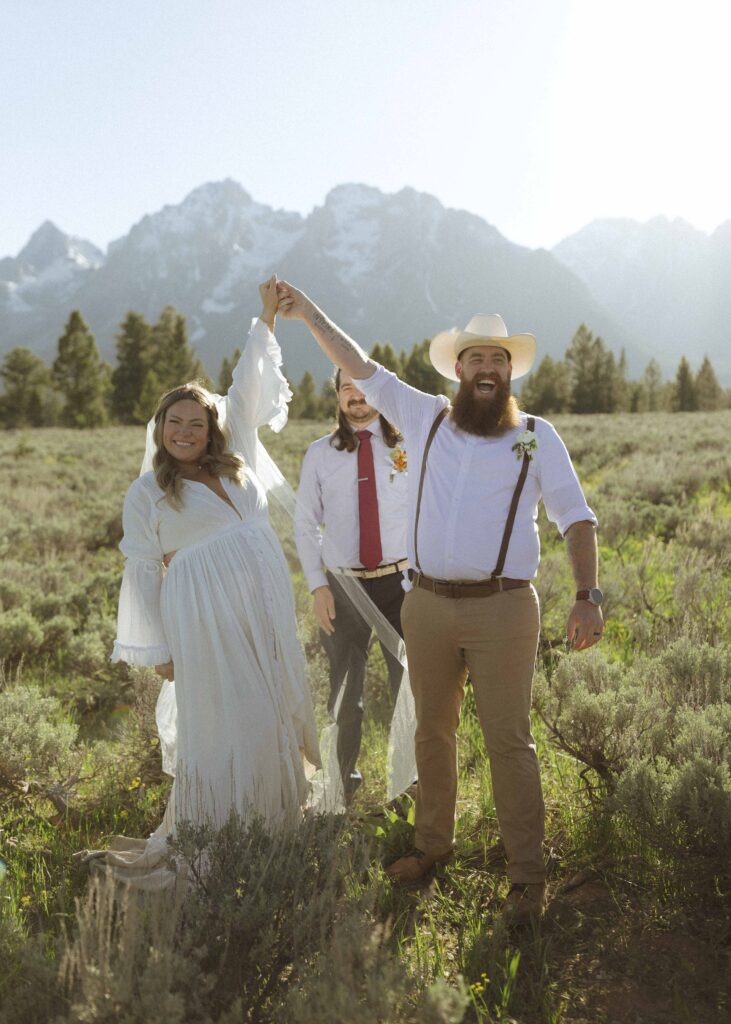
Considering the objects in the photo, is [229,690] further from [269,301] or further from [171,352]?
[171,352]

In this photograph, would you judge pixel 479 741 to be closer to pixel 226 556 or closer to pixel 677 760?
→ pixel 677 760

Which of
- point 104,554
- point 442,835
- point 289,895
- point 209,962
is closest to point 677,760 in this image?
point 442,835

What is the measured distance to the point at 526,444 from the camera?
3047 millimetres

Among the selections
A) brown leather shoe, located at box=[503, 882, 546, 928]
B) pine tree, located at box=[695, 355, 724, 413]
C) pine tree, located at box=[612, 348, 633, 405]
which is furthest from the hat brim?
pine tree, located at box=[695, 355, 724, 413]

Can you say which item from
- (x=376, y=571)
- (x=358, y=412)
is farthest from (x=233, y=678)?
(x=358, y=412)

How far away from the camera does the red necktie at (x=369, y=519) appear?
13.1 feet

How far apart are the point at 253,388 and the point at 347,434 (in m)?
0.62

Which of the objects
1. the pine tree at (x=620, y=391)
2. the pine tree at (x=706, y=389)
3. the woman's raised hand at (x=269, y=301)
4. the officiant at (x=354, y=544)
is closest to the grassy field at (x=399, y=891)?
the officiant at (x=354, y=544)

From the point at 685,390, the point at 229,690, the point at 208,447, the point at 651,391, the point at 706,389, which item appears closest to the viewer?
the point at 229,690

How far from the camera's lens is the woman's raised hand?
369 centimetres

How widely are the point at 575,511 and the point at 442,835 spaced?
65.9 inches

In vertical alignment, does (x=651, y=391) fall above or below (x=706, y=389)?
above

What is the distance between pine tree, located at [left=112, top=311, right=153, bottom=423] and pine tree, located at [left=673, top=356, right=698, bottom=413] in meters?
40.6

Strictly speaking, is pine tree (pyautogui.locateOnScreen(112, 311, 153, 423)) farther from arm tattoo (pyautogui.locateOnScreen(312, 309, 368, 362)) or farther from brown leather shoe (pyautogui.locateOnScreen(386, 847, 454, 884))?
brown leather shoe (pyautogui.locateOnScreen(386, 847, 454, 884))
